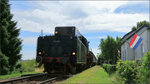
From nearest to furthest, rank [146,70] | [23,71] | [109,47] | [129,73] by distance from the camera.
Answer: [146,70] < [129,73] < [23,71] < [109,47]

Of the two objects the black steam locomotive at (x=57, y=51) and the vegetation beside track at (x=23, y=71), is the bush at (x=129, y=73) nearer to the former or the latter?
the black steam locomotive at (x=57, y=51)

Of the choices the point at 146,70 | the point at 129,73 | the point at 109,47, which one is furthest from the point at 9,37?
the point at 109,47

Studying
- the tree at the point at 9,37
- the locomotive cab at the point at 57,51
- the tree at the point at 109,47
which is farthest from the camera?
the tree at the point at 109,47

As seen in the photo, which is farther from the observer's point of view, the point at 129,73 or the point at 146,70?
the point at 129,73

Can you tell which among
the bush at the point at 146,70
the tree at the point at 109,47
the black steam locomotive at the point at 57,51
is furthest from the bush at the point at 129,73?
the tree at the point at 109,47

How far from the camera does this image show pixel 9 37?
1712cm

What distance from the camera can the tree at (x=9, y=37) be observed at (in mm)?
16062

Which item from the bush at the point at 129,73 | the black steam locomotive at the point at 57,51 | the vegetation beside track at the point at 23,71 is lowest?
the vegetation beside track at the point at 23,71

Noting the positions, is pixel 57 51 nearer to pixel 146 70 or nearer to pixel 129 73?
pixel 129 73

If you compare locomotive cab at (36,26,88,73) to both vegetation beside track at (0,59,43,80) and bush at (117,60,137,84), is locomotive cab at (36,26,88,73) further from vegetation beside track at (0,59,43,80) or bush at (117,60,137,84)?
bush at (117,60,137,84)

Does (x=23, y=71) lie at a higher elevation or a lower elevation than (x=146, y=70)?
lower

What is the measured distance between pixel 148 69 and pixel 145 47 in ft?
40.5

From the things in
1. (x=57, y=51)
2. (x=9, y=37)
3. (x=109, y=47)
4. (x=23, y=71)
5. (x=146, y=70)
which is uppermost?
(x=109, y=47)

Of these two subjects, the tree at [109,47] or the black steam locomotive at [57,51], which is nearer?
the black steam locomotive at [57,51]
